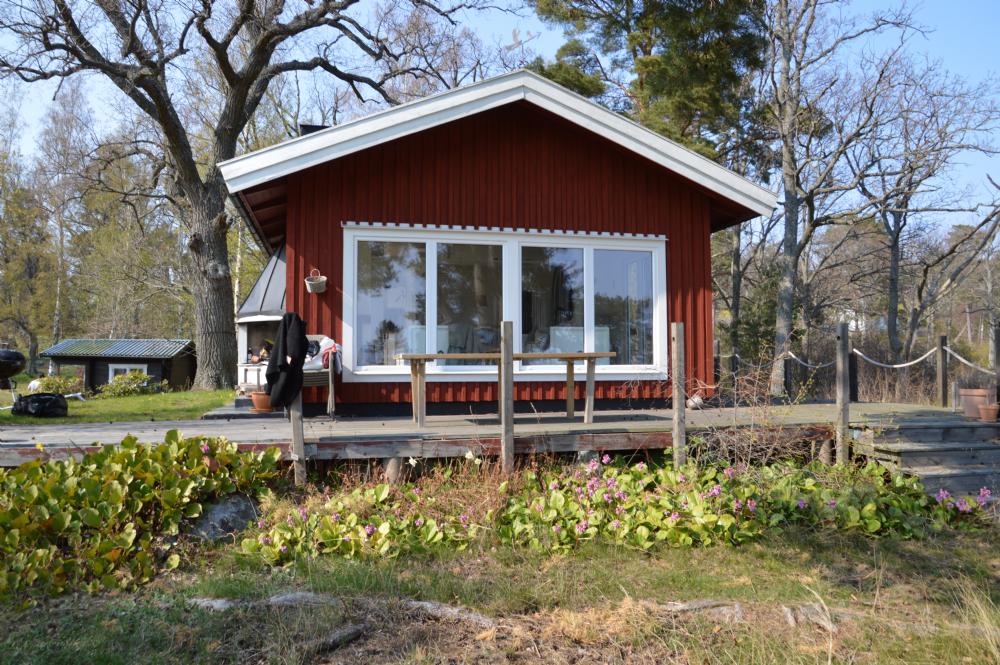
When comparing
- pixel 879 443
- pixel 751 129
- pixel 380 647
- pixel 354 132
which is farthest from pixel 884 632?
pixel 751 129

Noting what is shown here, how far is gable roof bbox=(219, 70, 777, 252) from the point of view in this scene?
271 inches

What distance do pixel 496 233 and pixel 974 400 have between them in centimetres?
557

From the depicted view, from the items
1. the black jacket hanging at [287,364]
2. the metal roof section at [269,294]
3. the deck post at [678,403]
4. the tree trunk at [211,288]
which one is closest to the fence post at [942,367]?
the deck post at [678,403]

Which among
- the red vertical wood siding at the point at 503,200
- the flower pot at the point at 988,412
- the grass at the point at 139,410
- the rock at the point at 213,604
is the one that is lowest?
the rock at the point at 213,604

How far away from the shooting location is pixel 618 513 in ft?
17.0

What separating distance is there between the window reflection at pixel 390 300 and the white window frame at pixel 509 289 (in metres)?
0.08

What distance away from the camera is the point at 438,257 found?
7.77 m

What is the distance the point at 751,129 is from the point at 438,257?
→ 14.2 m

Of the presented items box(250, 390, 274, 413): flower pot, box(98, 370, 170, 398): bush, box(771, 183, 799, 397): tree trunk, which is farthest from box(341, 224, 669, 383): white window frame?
box(98, 370, 170, 398): bush

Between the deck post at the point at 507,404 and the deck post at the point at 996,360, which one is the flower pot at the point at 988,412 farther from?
the deck post at the point at 507,404

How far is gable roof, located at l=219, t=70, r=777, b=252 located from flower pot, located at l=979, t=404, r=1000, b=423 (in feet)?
10.2

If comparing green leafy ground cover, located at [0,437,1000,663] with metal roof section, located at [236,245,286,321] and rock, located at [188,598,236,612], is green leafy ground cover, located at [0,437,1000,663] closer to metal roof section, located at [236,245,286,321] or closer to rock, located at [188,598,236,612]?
rock, located at [188,598,236,612]

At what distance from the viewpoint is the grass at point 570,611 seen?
10.3 feet

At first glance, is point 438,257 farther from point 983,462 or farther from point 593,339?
point 983,462
